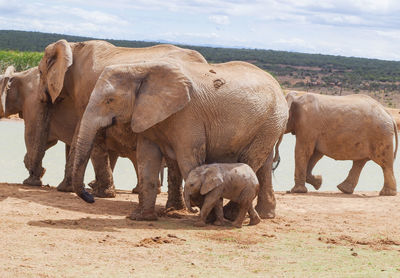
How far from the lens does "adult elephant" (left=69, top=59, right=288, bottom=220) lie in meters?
8.78

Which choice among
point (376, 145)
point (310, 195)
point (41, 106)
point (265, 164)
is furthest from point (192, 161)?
point (376, 145)

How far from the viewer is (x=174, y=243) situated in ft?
25.8

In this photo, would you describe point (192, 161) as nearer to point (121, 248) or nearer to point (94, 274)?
point (121, 248)

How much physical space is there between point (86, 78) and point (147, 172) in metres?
2.21

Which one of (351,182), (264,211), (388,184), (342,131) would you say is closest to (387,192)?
(388,184)

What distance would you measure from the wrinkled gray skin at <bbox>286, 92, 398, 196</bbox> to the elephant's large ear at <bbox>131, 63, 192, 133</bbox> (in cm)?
527

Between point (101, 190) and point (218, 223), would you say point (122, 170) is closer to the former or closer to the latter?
point (101, 190)

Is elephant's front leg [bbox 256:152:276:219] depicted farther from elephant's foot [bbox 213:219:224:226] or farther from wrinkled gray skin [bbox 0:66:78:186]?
wrinkled gray skin [bbox 0:66:78:186]

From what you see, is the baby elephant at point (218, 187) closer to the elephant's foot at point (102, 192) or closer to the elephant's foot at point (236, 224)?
the elephant's foot at point (236, 224)

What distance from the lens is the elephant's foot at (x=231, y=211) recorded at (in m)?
9.35

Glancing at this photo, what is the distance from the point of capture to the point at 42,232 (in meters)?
7.84

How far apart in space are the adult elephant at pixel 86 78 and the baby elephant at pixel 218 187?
49.0 inches

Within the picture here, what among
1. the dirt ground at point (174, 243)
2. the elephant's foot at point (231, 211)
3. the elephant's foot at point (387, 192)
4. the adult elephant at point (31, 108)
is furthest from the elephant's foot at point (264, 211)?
the elephant's foot at point (387, 192)

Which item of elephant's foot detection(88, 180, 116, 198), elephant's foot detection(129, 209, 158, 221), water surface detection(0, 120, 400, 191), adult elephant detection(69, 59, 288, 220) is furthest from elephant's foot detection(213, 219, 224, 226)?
water surface detection(0, 120, 400, 191)
